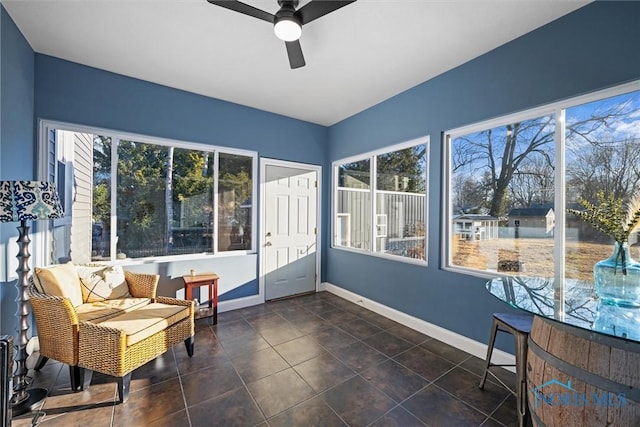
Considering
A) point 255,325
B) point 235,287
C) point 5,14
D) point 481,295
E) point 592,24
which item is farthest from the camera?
point 235,287

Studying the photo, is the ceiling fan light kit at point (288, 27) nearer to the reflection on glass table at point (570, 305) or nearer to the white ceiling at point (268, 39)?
the white ceiling at point (268, 39)

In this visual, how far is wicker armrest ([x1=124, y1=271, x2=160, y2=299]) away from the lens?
8.20 ft

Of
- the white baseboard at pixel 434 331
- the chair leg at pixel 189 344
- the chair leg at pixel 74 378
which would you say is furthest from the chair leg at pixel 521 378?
the chair leg at pixel 74 378

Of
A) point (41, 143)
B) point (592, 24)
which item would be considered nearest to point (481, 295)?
point (592, 24)

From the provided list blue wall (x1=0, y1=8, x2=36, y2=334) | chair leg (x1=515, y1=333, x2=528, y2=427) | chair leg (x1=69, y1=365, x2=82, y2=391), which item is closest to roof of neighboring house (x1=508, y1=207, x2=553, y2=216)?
chair leg (x1=515, y1=333, x2=528, y2=427)

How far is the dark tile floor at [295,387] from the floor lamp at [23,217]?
12cm

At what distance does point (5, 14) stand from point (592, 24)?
429 cm

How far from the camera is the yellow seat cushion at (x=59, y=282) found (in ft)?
6.63

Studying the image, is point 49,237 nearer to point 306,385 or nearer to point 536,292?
point 306,385

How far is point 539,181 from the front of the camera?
7.23 ft

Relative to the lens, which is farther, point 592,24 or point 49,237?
point 49,237

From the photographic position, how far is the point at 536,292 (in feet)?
4.86

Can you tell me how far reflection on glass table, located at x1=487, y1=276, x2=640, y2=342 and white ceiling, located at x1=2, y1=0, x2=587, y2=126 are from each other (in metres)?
1.95

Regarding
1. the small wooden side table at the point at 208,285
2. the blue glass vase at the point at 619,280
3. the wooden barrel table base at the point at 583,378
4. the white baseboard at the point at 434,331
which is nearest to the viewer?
the wooden barrel table base at the point at 583,378
